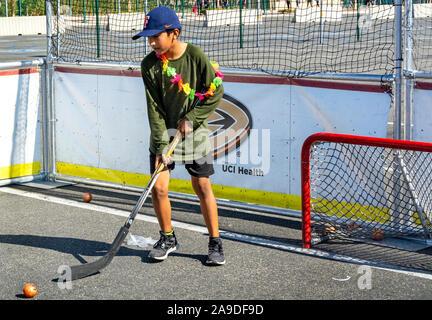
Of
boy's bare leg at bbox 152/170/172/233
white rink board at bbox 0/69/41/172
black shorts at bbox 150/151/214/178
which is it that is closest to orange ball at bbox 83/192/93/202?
white rink board at bbox 0/69/41/172

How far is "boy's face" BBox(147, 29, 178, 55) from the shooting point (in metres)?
5.36

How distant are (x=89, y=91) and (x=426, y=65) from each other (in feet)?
27.2

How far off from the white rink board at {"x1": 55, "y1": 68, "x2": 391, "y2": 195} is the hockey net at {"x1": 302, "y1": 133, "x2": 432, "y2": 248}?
289 millimetres

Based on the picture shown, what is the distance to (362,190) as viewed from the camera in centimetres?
633

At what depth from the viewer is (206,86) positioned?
217 inches

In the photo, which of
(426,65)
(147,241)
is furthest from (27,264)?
(426,65)

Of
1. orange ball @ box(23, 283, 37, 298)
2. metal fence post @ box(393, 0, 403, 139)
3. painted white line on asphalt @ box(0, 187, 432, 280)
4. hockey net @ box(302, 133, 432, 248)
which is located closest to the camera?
orange ball @ box(23, 283, 37, 298)

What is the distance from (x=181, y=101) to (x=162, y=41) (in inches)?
18.8

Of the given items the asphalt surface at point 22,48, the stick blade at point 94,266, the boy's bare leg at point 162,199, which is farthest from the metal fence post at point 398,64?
the asphalt surface at point 22,48

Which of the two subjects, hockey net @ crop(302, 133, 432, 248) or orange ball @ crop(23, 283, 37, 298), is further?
hockey net @ crop(302, 133, 432, 248)

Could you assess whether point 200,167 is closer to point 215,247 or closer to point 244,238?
point 215,247

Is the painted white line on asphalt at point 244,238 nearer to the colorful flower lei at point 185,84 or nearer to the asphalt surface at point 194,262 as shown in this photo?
the asphalt surface at point 194,262

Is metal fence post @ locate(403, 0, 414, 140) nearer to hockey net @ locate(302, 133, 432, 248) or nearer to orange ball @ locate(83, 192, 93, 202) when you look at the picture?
hockey net @ locate(302, 133, 432, 248)
